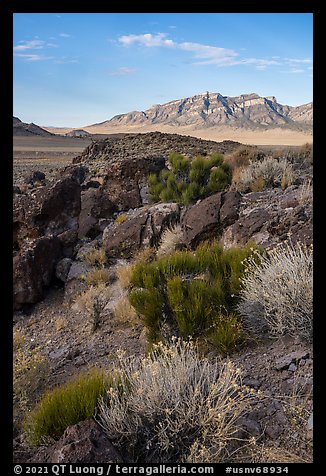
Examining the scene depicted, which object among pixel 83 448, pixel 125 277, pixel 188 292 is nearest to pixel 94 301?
pixel 125 277

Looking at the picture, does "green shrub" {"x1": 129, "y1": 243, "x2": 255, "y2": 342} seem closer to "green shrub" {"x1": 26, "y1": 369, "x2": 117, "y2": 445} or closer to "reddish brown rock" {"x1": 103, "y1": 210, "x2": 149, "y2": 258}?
"green shrub" {"x1": 26, "y1": 369, "x2": 117, "y2": 445}

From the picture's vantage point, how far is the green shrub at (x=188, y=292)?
14.1 ft

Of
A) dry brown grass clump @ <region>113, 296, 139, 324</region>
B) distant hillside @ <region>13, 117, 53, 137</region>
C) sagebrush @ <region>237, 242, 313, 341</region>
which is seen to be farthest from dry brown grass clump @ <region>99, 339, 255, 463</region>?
distant hillside @ <region>13, 117, 53, 137</region>

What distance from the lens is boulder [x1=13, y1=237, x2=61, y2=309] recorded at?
683 centimetres

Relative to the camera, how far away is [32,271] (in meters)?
6.97

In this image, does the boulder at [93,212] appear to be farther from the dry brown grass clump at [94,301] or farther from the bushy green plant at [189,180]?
the dry brown grass clump at [94,301]

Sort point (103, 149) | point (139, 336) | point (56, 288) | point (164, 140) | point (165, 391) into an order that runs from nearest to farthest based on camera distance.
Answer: point (165, 391) < point (139, 336) < point (56, 288) < point (103, 149) < point (164, 140)

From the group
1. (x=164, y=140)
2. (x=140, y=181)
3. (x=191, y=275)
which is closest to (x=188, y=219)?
(x=191, y=275)

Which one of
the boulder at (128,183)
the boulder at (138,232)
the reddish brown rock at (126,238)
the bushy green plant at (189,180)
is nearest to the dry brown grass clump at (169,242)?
the boulder at (138,232)

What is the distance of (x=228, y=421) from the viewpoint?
114 inches

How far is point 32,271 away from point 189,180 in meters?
5.87
